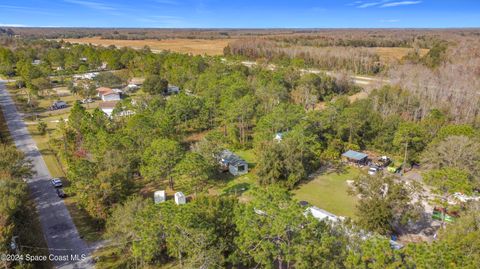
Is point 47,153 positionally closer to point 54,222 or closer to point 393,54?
point 54,222

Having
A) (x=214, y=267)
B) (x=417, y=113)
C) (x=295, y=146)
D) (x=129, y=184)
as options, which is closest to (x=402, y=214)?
(x=295, y=146)

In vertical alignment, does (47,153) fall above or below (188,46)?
below

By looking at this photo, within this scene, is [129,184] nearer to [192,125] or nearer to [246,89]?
[192,125]

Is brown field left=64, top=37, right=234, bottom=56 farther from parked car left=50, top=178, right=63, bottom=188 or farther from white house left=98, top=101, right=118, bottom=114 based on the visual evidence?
parked car left=50, top=178, right=63, bottom=188

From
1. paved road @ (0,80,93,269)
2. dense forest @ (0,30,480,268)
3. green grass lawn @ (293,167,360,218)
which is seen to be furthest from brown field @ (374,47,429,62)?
paved road @ (0,80,93,269)

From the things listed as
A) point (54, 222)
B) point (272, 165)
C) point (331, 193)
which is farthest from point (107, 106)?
point (331, 193)

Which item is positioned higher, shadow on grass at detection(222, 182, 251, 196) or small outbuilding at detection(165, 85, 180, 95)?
small outbuilding at detection(165, 85, 180, 95)
